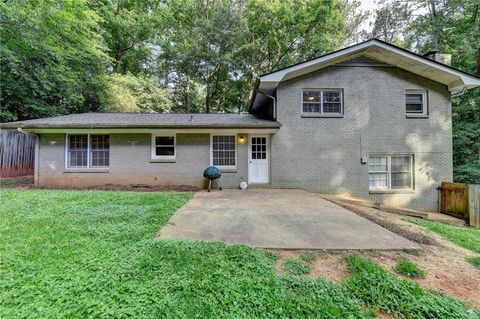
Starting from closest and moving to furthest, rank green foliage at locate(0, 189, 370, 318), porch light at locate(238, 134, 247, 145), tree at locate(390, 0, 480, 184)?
green foliage at locate(0, 189, 370, 318) → porch light at locate(238, 134, 247, 145) → tree at locate(390, 0, 480, 184)

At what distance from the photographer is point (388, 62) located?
30.7 feet

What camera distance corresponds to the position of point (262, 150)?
962cm

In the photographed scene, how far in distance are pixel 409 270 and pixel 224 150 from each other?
751cm

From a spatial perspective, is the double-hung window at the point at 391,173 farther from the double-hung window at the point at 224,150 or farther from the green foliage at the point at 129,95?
the green foliage at the point at 129,95

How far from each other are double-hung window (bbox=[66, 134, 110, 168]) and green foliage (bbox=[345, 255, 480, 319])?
9.81m

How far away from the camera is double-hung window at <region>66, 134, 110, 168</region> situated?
939 cm

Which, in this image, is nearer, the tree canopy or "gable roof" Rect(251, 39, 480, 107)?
"gable roof" Rect(251, 39, 480, 107)

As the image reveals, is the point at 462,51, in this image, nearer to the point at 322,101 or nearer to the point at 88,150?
the point at 322,101

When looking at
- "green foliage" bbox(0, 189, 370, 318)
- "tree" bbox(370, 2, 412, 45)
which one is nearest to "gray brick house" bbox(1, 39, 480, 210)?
"green foliage" bbox(0, 189, 370, 318)

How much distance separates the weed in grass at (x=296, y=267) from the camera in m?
2.85

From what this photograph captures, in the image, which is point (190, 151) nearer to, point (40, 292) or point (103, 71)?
point (40, 292)

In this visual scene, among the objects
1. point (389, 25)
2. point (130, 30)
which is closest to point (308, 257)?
point (130, 30)

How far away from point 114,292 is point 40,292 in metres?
0.83

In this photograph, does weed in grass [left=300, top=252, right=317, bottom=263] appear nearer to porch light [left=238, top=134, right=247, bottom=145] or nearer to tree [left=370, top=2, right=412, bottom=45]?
porch light [left=238, top=134, right=247, bottom=145]
